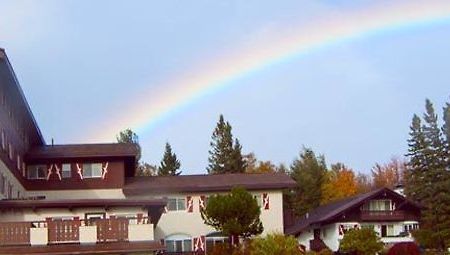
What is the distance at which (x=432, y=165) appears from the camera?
6612cm

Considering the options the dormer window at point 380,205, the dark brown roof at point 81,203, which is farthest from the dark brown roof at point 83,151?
the dormer window at point 380,205

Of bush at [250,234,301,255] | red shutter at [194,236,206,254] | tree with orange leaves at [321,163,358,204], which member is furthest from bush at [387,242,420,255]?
tree with orange leaves at [321,163,358,204]

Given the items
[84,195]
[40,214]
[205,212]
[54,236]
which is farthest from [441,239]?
[54,236]

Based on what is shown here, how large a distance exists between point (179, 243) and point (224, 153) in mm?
37336

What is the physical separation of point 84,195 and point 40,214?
17.4 meters

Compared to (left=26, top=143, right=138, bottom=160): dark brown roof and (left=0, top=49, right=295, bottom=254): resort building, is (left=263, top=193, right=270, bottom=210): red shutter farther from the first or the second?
(left=26, top=143, right=138, bottom=160): dark brown roof

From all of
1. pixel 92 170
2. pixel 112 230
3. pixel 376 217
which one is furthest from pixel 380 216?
pixel 112 230

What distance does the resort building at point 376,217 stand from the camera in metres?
66.2

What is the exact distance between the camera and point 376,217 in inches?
2623

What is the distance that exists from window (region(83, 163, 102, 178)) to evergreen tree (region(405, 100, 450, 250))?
26548 mm

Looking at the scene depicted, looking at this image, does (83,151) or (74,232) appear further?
(83,151)

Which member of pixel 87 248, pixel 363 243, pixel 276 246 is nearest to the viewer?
pixel 87 248

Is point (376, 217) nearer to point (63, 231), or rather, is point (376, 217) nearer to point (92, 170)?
point (92, 170)

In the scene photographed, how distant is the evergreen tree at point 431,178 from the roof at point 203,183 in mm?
12468
